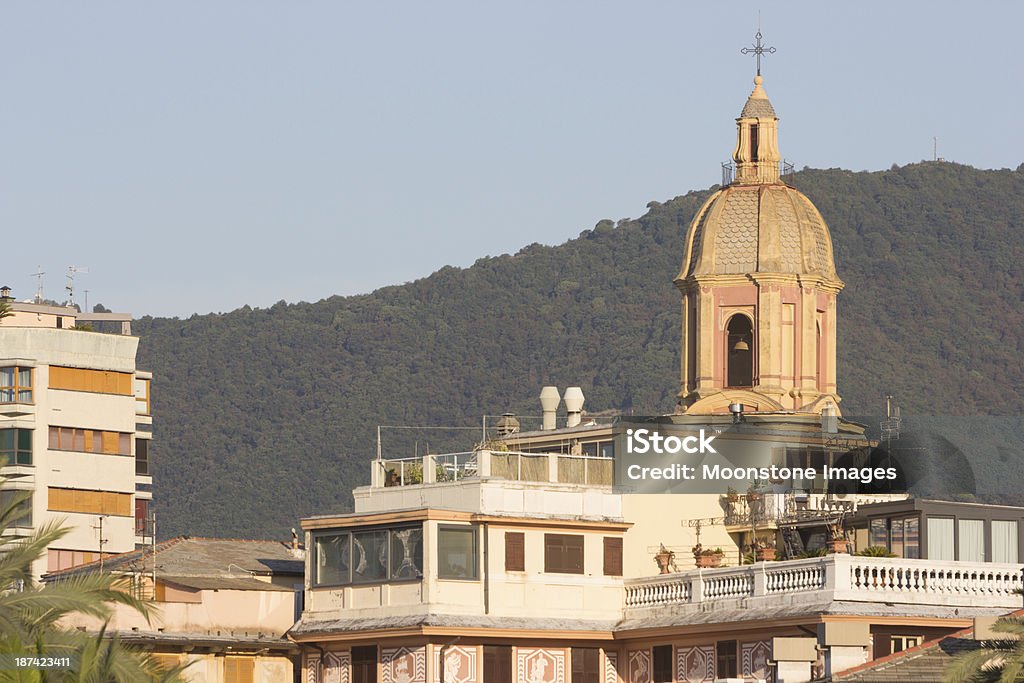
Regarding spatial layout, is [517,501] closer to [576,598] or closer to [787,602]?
[576,598]

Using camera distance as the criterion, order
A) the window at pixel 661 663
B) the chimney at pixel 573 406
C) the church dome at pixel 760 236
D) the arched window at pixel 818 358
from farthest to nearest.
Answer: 1. the arched window at pixel 818 358
2. the church dome at pixel 760 236
3. the chimney at pixel 573 406
4. the window at pixel 661 663

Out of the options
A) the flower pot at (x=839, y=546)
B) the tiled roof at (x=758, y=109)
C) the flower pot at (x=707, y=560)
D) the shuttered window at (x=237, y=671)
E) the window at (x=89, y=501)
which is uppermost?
the tiled roof at (x=758, y=109)

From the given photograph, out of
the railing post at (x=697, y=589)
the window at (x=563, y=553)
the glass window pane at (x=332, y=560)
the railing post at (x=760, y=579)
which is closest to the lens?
the railing post at (x=760, y=579)

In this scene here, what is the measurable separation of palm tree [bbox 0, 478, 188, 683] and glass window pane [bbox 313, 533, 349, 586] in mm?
16964

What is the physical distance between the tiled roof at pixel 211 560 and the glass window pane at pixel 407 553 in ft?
23.4

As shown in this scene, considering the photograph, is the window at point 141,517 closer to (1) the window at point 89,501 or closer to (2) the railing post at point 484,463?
(1) the window at point 89,501

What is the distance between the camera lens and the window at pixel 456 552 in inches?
2506

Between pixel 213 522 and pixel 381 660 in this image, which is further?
pixel 213 522

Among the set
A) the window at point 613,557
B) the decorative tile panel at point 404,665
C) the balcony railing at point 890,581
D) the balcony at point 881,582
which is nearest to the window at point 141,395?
the window at point 613,557

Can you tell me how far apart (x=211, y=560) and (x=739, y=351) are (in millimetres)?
17045

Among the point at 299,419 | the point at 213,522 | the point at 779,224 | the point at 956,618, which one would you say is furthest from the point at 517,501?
the point at 299,419

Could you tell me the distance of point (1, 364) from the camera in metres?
98.9

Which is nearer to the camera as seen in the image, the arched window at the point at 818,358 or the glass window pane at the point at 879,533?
the glass window pane at the point at 879,533

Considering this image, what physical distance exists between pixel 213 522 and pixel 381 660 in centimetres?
9503
